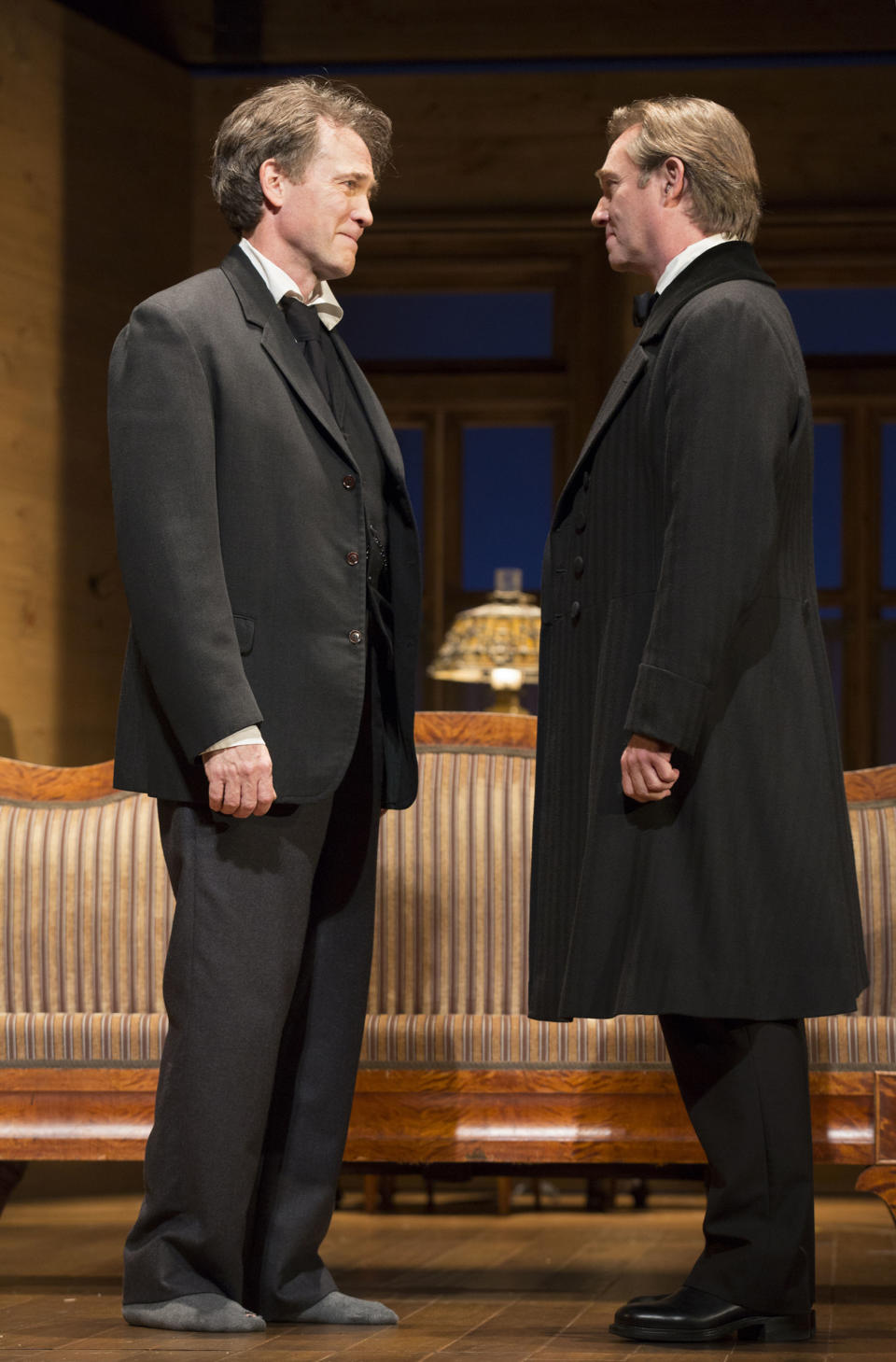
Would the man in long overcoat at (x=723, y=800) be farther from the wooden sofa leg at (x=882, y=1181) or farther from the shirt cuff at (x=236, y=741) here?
the shirt cuff at (x=236, y=741)

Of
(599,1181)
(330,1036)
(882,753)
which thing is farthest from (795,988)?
(882,753)

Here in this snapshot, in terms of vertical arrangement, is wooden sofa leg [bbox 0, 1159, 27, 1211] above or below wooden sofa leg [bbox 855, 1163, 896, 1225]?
below

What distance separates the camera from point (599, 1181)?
479cm

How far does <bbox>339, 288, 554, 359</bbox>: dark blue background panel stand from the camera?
655 cm

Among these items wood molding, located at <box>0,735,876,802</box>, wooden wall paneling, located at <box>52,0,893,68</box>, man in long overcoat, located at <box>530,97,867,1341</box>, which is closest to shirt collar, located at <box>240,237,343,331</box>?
man in long overcoat, located at <box>530,97,867,1341</box>

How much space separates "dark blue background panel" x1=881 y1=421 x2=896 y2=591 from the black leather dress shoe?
4313mm

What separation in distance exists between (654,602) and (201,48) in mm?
4427

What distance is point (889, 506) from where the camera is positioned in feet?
20.7

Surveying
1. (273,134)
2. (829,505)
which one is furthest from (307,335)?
(829,505)

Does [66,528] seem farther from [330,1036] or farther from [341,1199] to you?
[330,1036]

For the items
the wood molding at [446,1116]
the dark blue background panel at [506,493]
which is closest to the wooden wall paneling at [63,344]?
the dark blue background panel at [506,493]

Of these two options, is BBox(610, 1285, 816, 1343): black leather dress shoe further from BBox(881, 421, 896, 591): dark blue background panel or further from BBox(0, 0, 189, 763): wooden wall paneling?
BBox(881, 421, 896, 591): dark blue background panel

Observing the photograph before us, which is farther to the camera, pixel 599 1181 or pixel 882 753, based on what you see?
pixel 882 753

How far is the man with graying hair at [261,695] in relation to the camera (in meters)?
2.30
